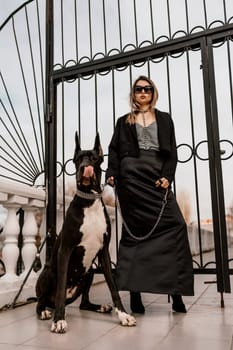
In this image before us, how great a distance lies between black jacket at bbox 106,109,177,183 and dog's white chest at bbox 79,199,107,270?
389mm

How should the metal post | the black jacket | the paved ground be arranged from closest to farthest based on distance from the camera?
1. the paved ground
2. the black jacket
3. the metal post

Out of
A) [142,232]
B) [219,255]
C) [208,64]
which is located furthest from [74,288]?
[208,64]

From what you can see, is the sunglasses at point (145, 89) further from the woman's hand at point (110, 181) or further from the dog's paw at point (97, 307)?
the dog's paw at point (97, 307)

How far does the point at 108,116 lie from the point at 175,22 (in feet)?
3.75

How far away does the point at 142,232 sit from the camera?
249 cm

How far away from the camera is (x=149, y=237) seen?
8.07 ft

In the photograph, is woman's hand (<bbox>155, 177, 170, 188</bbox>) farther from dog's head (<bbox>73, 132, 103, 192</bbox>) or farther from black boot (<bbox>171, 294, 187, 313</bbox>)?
black boot (<bbox>171, 294, 187, 313</bbox>)

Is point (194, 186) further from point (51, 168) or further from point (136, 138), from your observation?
point (51, 168)

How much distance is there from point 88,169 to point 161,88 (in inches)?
60.3

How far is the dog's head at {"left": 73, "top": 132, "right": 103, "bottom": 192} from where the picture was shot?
2.14m

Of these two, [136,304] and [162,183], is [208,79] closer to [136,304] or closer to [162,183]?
[162,183]

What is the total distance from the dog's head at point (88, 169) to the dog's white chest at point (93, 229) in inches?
4.9

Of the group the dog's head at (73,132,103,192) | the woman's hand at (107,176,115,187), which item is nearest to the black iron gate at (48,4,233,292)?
the woman's hand at (107,176,115,187)

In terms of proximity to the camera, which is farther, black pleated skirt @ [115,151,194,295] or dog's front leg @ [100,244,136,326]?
black pleated skirt @ [115,151,194,295]
